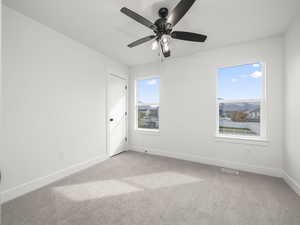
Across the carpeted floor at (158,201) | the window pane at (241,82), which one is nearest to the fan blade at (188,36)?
the window pane at (241,82)

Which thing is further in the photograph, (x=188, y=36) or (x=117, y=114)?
(x=117, y=114)

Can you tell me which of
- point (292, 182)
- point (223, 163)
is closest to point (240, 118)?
point (223, 163)

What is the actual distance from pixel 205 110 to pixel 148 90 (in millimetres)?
1677

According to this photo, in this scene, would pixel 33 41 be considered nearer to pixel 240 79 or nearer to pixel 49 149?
pixel 49 149

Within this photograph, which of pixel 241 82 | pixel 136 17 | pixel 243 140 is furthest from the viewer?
pixel 241 82

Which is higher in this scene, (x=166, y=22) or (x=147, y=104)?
(x=166, y=22)

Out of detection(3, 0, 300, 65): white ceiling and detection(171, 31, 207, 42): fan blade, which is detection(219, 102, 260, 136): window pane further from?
detection(171, 31, 207, 42): fan blade

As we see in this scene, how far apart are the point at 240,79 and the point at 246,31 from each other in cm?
89

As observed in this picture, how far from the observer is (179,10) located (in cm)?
163

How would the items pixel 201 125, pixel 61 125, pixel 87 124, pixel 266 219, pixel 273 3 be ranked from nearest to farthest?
pixel 266 219, pixel 273 3, pixel 61 125, pixel 87 124, pixel 201 125

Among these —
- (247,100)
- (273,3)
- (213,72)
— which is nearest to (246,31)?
(273,3)

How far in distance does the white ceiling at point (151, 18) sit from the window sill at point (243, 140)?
1910 mm

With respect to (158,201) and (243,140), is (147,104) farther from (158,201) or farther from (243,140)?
(158,201)

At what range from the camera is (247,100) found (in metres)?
2.86
